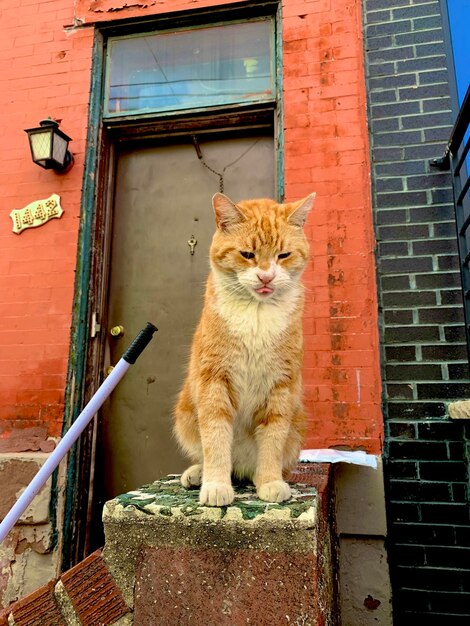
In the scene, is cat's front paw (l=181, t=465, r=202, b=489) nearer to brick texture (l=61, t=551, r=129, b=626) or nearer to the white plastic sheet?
brick texture (l=61, t=551, r=129, b=626)

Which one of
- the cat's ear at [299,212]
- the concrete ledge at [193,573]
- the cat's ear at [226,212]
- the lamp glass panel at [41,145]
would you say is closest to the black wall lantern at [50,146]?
the lamp glass panel at [41,145]

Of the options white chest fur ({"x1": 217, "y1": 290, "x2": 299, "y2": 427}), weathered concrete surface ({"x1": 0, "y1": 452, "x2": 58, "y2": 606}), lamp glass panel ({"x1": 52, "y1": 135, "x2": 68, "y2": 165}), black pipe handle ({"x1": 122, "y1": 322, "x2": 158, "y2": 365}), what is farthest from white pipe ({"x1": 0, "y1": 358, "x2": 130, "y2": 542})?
lamp glass panel ({"x1": 52, "y1": 135, "x2": 68, "y2": 165})

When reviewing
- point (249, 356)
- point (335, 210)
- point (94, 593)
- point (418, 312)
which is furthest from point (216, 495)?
point (335, 210)

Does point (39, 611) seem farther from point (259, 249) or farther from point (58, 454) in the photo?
point (259, 249)

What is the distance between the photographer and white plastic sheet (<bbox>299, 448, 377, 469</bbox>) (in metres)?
2.48

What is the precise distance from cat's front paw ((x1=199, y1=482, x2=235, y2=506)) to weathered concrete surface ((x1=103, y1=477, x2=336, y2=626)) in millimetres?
72

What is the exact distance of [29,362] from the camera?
321 cm

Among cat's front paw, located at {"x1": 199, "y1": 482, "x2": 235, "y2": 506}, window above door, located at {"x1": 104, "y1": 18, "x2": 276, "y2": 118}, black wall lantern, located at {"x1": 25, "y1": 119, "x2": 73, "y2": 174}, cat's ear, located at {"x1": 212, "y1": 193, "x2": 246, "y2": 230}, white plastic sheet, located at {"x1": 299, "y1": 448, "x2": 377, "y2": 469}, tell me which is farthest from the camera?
window above door, located at {"x1": 104, "y1": 18, "x2": 276, "y2": 118}

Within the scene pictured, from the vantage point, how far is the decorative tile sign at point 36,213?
3.38 meters

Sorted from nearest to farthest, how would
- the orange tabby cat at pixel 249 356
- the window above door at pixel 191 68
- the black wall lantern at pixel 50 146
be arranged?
the orange tabby cat at pixel 249 356
the black wall lantern at pixel 50 146
the window above door at pixel 191 68

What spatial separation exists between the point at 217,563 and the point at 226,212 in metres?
1.25

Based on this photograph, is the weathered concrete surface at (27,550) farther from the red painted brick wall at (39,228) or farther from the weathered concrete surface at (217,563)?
the weathered concrete surface at (217,563)

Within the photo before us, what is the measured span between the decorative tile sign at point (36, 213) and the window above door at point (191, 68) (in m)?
0.85

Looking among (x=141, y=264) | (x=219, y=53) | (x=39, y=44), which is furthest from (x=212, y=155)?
(x=39, y=44)
